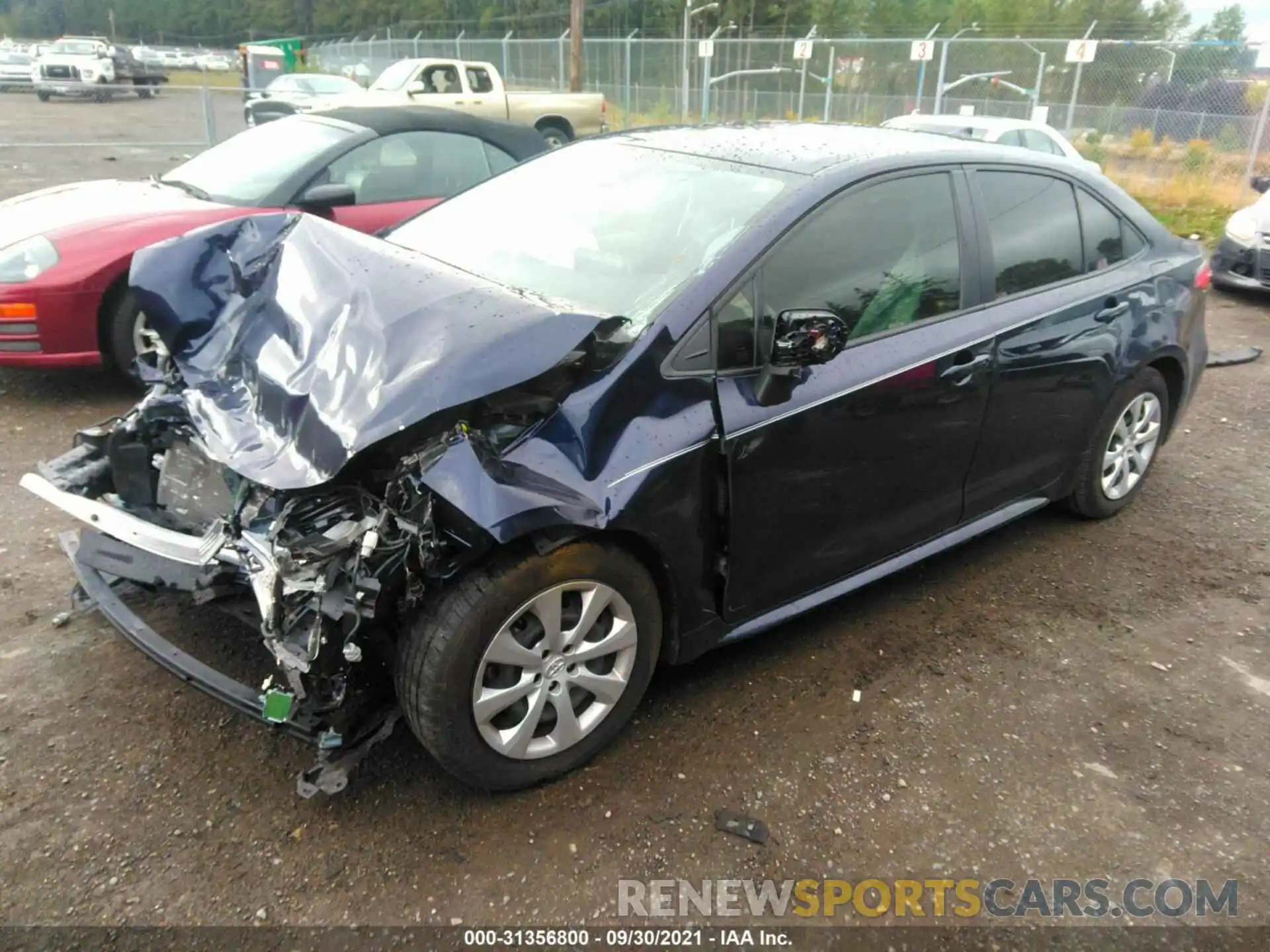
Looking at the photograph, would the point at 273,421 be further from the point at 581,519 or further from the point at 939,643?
the point at 939,643

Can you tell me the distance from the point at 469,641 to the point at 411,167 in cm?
465

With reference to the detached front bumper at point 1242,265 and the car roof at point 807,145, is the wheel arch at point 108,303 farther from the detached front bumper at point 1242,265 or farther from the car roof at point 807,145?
the detached front bumper at point 1242,265

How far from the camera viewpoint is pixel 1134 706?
3127mm

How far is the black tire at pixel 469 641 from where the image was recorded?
231cm

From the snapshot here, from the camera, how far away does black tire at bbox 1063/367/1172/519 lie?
4.02 metres

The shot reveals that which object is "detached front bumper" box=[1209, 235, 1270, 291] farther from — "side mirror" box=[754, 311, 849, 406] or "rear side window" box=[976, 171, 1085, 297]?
"side mirror" box=[754, 311, 849, 406]

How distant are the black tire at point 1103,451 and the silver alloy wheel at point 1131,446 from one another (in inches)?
1.0

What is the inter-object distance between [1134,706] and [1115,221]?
6.73 feet

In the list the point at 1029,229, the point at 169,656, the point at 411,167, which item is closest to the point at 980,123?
the point at 411,167

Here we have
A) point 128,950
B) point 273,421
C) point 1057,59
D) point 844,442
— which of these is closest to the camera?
point 128,950

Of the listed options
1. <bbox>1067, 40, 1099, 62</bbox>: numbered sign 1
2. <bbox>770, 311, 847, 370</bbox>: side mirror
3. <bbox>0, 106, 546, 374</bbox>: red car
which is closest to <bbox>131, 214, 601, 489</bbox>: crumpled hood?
<bbox>770, 311, 847, 370</bbox>: side mirror

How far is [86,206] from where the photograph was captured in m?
5.35

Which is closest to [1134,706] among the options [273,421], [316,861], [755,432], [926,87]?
[755,432]

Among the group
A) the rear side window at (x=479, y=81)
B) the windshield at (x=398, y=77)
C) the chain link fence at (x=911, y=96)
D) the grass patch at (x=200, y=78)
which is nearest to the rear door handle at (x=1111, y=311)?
the chain link fence at (x=911, y=96)
